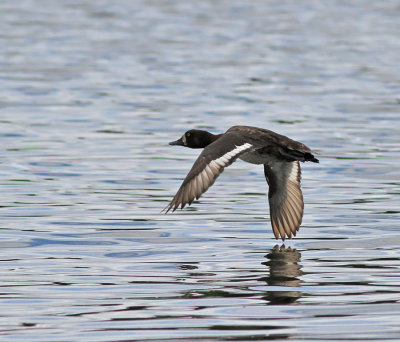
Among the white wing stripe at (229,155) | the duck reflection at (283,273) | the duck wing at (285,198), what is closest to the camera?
the duck reflection at (283,273)

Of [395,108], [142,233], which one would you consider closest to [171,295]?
[142,233]

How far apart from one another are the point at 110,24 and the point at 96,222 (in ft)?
88.8

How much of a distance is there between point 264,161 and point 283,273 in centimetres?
252

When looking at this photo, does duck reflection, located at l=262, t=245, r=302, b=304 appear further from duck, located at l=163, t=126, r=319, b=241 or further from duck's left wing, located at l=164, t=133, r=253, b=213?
duck's left wing, located at l=164, t=133, r=253, b=213

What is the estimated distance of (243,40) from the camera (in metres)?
33.2

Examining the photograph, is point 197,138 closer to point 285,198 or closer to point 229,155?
point 285,198

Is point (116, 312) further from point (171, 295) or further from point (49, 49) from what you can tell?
point (49, 49)

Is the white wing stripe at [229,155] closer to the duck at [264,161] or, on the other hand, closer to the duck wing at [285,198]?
the duck at [264,161]

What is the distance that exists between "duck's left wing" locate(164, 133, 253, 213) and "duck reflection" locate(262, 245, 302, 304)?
0.87 metres

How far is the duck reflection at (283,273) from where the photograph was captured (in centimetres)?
779

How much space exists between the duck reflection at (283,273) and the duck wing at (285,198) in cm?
52

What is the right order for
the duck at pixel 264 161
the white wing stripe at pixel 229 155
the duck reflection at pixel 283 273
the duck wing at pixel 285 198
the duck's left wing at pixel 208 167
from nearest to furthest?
the duck reflection at pixel 283 273
the duck's left wing at pixel 208 167
the duck at pixel 264 161
the white wing stripe at pixel 229 155
the duck wing at pixel 285 198

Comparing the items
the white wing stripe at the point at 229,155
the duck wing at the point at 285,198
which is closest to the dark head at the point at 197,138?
the duck wing at the point at 285,198

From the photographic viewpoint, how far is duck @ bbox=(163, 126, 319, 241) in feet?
29.2
